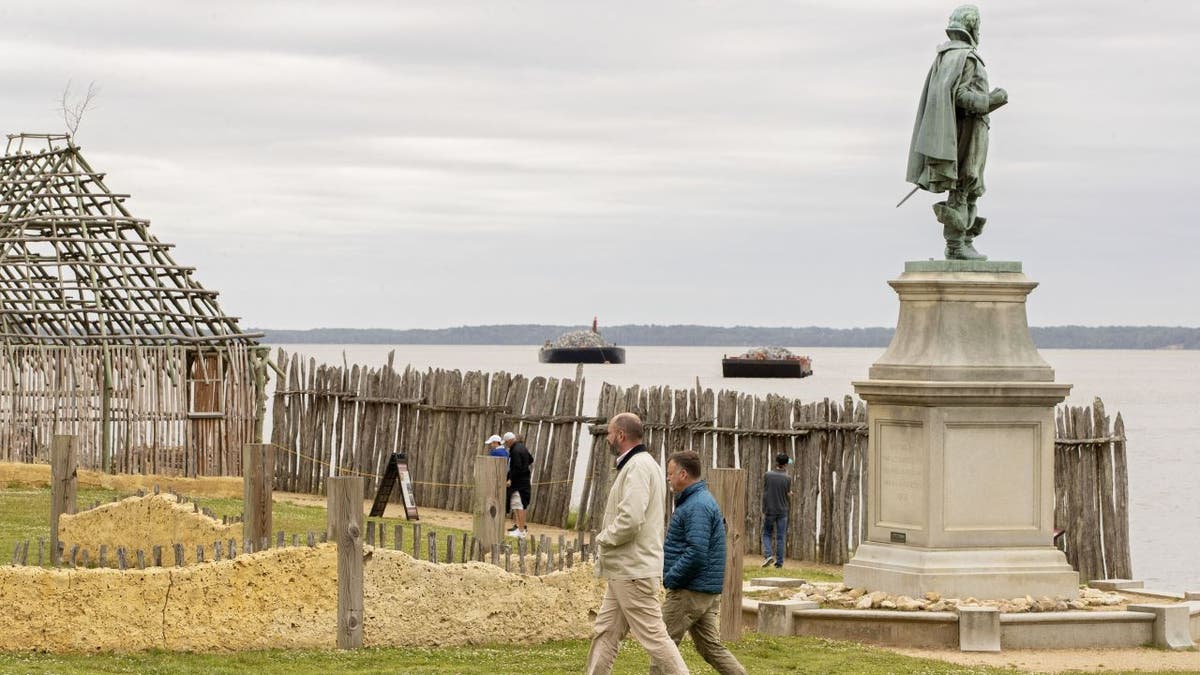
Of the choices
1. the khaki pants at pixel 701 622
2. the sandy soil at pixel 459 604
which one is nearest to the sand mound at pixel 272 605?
the sandy soil at pixel 459 604

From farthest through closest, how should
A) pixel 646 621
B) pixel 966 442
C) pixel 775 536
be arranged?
1. pixel 775 536
2. pixel 966 442
3. pixel 646 621

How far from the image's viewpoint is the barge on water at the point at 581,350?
139 metres

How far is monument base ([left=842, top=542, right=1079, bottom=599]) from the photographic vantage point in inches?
537

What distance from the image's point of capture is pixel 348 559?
39.5ft

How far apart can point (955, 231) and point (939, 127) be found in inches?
33.0

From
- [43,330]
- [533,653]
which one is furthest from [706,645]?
[43,330]

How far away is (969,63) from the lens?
1416cm

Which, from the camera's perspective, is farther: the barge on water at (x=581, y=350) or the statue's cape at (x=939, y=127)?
the barge on water at (x=581, y=350)

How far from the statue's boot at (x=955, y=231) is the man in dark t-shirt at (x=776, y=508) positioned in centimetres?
602

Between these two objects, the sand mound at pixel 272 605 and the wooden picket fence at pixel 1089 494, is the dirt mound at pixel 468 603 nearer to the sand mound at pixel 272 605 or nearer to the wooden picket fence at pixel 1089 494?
the sand mound at pixel 272 605

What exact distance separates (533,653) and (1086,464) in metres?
9.48

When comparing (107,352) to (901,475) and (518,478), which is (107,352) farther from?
(901,475)

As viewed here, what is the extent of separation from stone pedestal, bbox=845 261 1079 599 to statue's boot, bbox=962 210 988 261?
192mm

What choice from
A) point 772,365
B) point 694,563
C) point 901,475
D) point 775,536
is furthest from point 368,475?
point 772,365
